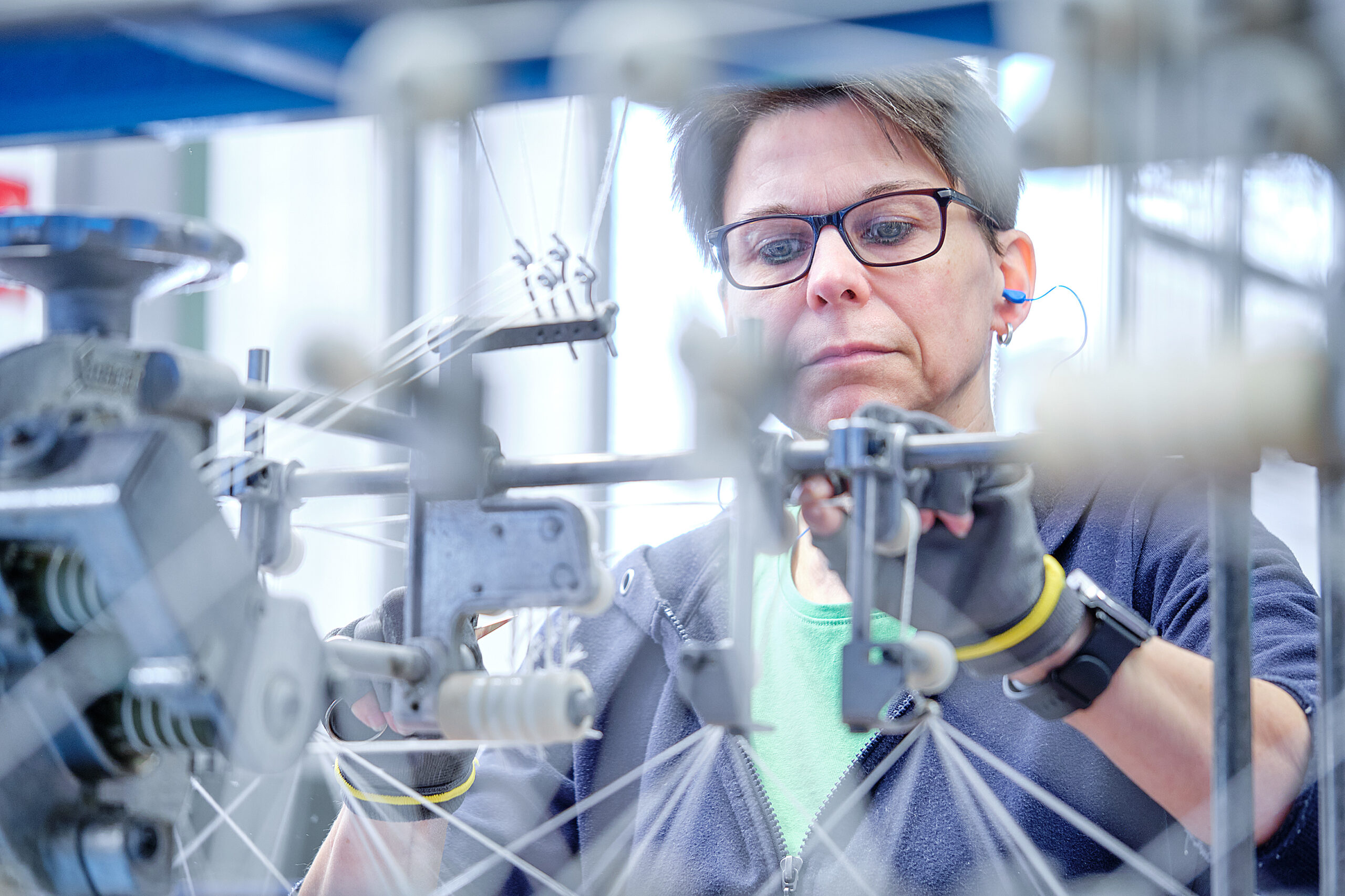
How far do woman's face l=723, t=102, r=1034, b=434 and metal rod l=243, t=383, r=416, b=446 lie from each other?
0.24 metres

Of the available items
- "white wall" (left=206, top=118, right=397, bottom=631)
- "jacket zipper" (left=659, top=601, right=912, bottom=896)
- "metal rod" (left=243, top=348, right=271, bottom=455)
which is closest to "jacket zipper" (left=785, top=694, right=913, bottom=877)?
"jacket zipper" (left=659, top=601, right=912, bottom=896)

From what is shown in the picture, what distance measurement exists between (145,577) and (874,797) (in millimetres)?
535

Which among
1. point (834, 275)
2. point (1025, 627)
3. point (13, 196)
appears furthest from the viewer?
point (13, 196)

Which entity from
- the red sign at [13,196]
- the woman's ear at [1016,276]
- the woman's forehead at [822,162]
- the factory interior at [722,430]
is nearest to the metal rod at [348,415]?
the factory interior at [722,430]

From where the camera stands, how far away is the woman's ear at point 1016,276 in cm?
85

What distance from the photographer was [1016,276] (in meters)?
0.87

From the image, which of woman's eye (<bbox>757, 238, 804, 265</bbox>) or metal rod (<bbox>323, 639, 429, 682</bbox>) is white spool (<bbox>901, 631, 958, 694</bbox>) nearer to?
metal rod (<bbox>323, 639, 429, 682</bbox>)

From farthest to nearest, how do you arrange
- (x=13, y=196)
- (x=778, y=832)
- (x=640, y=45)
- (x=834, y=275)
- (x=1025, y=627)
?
(x=13, y=196) → (x=778, y=832) → (x=834, y=275) → (x=1025, y=627) → (x=640, y=45)

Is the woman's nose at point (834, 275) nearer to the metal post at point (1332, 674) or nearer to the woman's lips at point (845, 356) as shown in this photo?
the woman's lips at point (845, 356)

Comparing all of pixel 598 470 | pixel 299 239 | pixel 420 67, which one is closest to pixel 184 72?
pixel 420 67

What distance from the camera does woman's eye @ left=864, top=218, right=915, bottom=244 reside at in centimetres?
74

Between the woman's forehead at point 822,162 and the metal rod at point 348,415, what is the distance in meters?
0.33

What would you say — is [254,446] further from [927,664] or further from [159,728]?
[927,664]

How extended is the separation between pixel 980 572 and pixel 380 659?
251 millimetres
